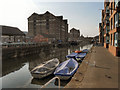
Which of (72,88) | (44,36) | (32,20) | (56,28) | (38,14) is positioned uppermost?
(38,14)

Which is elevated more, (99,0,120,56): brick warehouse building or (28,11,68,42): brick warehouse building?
(28,11,68,42): brick warehouse building

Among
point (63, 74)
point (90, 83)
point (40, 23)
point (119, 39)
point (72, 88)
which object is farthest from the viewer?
point (40, 23)

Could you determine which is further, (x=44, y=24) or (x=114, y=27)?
(x=44, y=24)

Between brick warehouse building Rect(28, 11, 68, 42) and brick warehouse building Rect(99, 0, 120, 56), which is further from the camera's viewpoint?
brick warehouse building Rect(28, 11, 68, 42)

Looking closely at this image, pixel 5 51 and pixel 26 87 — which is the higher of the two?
pixel 5 51

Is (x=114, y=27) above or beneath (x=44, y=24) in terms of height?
beneath

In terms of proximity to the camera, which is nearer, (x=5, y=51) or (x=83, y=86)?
(x=83, y=86)

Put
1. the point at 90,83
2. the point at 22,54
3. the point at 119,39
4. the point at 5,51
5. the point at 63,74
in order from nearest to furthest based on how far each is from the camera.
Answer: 1. the point at 90,83
2. the point at 63,74
3. the point at 119,39
4. the point at 5,51
5. the point at 22,54

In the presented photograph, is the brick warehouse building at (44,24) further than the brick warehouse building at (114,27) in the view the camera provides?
Yes

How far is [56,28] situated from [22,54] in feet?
185

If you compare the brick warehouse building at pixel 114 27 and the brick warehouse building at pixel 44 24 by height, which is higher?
the brick warehouse building at pixel 44 24

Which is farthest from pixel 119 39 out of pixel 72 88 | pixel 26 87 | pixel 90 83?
pixel 26 87

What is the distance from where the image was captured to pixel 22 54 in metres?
39.8

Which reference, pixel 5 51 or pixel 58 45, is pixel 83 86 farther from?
pixel 58 45
